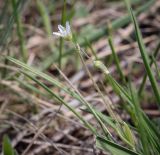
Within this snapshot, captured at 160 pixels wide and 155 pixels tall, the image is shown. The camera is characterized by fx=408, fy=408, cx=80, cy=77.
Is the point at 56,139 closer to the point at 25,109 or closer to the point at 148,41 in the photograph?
the point at 25,109

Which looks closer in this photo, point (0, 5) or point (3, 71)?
point (3, 71)

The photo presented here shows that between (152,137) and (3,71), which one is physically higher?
(3,71)

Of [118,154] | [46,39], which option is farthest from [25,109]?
[118,154]

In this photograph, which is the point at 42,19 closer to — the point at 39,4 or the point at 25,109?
the point at 39,4

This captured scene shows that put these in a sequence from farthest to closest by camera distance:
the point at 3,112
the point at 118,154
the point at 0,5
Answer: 1. the point at 0,5
2. the point at 3,112
3. the point at 118,154

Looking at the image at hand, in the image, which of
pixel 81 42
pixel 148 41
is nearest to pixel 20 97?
pixel 81 42

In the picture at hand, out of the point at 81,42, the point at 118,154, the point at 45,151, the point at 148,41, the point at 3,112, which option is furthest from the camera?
the point at 148,41

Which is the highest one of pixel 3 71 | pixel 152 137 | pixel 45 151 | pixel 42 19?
pixel 42 19

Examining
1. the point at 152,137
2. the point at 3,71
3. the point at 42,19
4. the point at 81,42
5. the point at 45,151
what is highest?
the point at 42,19

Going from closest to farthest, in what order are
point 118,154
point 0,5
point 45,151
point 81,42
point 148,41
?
point 118,154 < point 45,151 < point 81,42 < point 148,41 < point 0,5
